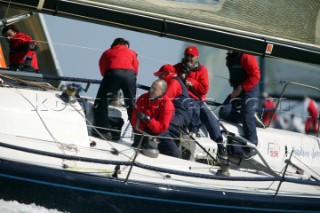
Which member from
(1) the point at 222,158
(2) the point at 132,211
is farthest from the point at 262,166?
(2) the point at 132,211

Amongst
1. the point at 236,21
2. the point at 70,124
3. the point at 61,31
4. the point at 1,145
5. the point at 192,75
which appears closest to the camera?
the point at 1,145

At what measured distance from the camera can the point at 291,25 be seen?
5.97 metres

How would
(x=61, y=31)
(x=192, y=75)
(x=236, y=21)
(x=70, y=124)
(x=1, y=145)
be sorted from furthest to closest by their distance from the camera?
1. (x=61, y=31)
2. (x=192, y=75)
3. (x=236, y=21)
4. (x=70, y=124)
5. (x=1, y=145)

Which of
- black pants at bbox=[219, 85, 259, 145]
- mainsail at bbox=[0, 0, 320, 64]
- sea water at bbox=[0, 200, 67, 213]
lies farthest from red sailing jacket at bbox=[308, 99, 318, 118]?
sea water at bbox=[0, 200, 67, 213]

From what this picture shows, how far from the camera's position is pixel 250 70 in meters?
6.28

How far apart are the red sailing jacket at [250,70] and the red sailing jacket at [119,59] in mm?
905

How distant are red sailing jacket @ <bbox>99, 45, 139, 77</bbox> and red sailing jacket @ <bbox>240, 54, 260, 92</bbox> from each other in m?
0.90

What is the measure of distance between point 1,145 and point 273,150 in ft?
7.93

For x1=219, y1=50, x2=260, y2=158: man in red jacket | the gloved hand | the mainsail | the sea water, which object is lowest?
the sea water

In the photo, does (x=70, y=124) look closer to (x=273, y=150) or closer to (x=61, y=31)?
(x=273, y=150)

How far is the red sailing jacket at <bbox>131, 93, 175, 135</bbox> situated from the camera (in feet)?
18.5

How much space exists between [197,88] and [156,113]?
2.31ft

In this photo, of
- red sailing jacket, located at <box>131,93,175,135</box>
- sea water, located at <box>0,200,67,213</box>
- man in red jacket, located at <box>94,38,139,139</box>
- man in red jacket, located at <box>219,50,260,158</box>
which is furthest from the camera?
man in red jacket, located at <box>219,50,260,158</box>

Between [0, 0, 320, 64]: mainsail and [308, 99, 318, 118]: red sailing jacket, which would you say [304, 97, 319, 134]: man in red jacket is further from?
[0, 0, 320, 64]: mainsail
